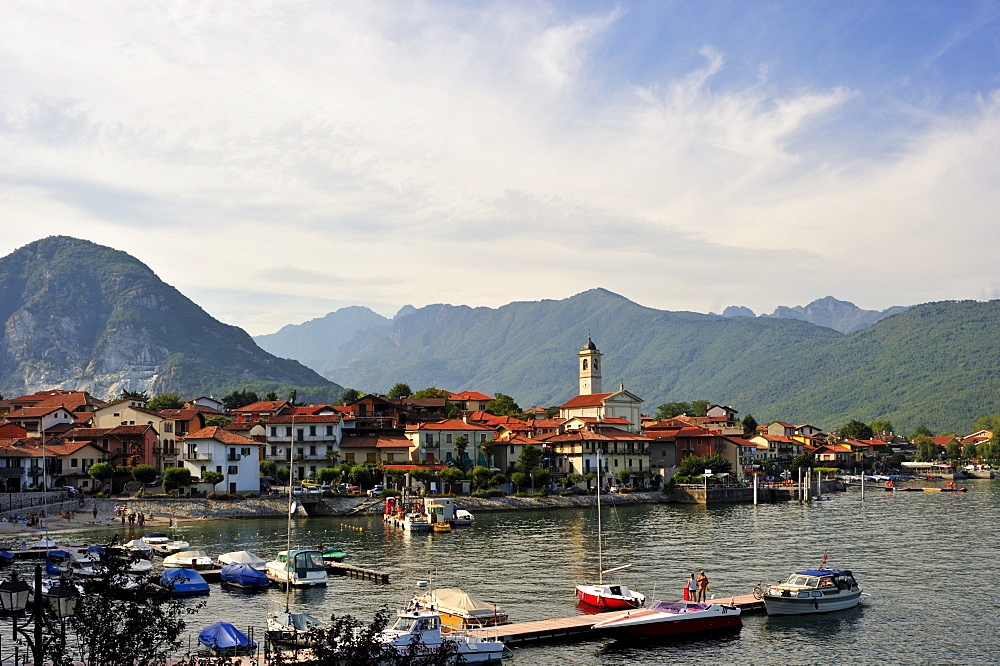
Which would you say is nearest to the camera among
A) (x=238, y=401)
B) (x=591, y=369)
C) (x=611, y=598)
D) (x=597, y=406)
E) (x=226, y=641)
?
(x=226, y=641)

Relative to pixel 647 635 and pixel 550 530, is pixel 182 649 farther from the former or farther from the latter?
pixel 550 530

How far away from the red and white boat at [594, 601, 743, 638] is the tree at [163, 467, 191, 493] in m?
70.1

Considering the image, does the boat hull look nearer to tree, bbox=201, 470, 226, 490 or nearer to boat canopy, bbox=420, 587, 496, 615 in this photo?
boat canopy, bbox=420, 587, 496, 615

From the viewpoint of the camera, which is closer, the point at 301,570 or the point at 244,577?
the point at 244,577

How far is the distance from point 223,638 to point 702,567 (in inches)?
1390

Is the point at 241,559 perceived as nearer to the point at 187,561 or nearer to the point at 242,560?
the point at 242,560

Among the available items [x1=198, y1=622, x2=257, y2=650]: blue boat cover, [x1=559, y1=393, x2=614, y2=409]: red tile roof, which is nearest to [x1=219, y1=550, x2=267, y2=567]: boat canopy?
[x1=198, y1=622, x2=257, y2=650]: blue boat cover

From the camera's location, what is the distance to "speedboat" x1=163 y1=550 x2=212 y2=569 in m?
58.7

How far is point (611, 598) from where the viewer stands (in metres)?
46.5

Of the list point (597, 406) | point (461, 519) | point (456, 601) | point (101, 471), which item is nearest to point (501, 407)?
point (597, 406)

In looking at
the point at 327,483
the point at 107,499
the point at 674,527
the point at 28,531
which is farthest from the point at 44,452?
the point at 674,527

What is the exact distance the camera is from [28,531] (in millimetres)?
78938

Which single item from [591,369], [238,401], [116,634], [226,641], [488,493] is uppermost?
[591,369]

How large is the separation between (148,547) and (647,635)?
40254mm
